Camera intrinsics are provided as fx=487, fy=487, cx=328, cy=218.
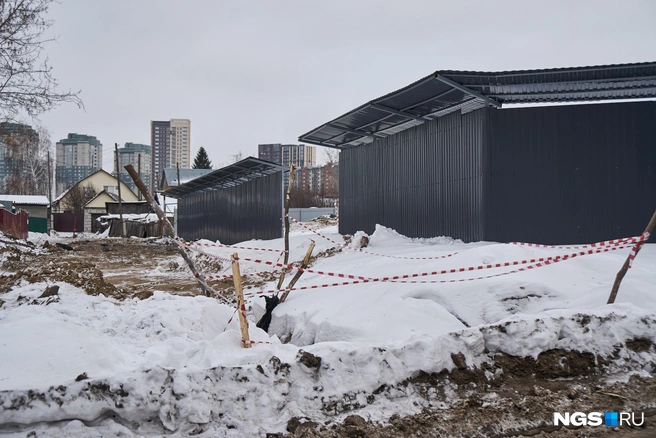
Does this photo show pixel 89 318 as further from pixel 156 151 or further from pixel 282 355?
pixel 156 151

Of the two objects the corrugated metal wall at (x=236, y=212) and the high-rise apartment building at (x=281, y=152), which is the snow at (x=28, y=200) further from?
the high-rise apartment building at (x=281, y=152)

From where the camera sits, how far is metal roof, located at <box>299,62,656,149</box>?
1030 cm

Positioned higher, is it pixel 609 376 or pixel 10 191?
pixel 10 191

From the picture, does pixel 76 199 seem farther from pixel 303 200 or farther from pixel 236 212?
pixel 236 212

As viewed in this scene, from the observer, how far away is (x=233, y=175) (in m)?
23.5

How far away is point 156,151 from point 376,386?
114176 millimetres

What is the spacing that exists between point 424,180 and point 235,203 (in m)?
12.5

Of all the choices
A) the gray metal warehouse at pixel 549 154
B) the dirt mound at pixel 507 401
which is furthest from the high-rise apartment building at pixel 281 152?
the dirt mound at pixel 507 401

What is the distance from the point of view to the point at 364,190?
17438mm

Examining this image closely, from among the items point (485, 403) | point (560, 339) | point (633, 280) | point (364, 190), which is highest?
point (364, 190)

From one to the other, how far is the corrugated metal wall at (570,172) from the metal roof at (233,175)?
10.0 metres

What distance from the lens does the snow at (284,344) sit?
389 cm

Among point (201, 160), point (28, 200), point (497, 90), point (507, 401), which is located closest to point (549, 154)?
point (497, 90)

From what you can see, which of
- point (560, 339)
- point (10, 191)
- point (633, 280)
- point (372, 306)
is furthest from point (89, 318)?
point (10, 191)
